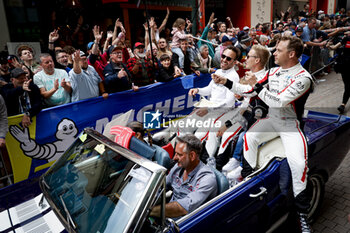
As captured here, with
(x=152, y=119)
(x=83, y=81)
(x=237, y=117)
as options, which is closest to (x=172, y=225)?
(x=237, y=117)

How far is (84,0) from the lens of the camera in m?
10.7

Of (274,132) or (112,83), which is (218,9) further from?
(274,132)

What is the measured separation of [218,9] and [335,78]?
953 cm

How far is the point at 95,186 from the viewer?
7.10ft

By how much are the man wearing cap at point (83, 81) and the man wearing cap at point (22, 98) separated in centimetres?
61

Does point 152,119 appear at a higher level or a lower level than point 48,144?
lower

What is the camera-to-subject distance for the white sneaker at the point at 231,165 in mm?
3325

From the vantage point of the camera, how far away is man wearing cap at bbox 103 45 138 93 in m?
4.86

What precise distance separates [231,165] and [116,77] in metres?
2.69

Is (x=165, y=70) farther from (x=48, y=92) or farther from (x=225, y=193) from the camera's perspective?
(x=225, y=193)

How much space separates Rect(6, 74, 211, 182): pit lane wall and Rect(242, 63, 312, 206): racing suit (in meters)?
2.58

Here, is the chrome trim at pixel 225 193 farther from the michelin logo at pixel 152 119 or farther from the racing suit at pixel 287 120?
the michelin logo at pixel 152 119

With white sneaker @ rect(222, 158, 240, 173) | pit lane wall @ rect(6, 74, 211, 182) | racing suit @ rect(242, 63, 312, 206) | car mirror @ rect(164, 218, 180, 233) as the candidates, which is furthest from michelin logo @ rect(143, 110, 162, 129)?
car mirror @ rect(164, 218, 180, 233)

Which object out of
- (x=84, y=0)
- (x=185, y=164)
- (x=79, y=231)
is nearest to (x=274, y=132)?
(x=185, y=164)
